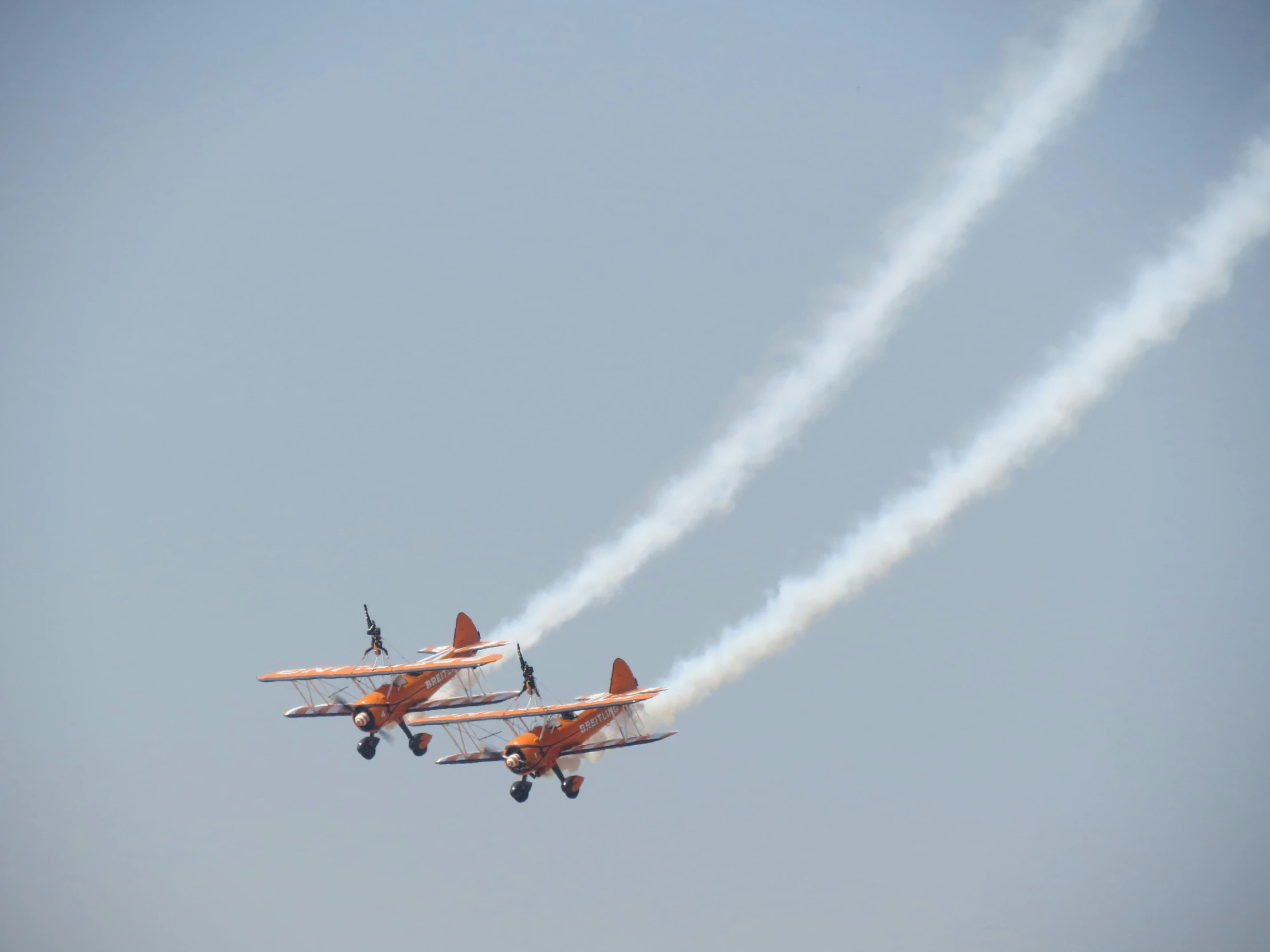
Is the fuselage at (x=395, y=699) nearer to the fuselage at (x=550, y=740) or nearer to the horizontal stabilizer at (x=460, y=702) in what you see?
the horizontal stabilizer at (x=460, y=702)

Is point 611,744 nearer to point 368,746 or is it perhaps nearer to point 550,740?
point 550,740

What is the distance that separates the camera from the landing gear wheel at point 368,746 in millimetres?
57312

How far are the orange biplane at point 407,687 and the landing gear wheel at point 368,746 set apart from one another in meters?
0.03

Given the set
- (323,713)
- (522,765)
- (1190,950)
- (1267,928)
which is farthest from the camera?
(1267,928)

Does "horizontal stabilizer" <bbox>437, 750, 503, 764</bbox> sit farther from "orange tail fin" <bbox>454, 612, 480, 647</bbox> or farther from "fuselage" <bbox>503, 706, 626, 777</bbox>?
"orange tail fin" <bbox>454, 612, 480, 647</bbox>

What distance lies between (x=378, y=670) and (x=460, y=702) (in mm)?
4001

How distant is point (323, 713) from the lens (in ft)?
195

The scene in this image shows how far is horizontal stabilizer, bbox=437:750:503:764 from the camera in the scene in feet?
180

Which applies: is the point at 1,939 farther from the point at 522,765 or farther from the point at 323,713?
the point at 522,765

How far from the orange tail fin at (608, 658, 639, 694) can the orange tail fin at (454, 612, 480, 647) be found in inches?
395

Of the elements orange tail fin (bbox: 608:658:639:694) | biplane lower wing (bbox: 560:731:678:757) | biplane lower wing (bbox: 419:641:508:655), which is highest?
biplane lower wing (bbox: 419:641:508:655)

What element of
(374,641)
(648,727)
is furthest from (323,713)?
(648,727)

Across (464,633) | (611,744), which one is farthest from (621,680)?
(464,633)

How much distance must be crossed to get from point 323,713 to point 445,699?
222 inches
